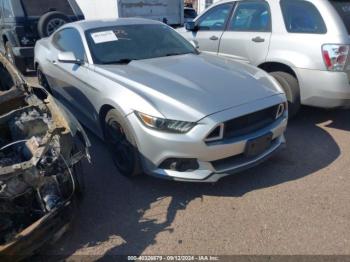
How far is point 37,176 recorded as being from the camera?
88.3 inches

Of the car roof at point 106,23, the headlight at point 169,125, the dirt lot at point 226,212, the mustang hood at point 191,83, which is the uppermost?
the car roof at point 106,23

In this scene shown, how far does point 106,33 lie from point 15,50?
174 inches

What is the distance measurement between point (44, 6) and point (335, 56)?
6.97 m

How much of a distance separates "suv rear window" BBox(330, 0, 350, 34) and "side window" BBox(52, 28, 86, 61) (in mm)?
3237

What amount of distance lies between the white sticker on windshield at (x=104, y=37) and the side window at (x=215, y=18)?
79.9 inches

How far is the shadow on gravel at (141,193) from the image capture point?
273cm

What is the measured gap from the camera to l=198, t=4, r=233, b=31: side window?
17.5 ft

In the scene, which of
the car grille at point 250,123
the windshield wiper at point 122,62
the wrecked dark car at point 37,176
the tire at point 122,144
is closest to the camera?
the wrecked dark car at point 37,176

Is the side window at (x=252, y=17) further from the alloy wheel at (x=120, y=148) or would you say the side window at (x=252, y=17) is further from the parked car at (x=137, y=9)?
the parked car at (x=137, y=9)

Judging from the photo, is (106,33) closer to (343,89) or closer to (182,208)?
(182,208)

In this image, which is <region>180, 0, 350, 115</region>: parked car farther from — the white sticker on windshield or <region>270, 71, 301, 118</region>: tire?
the white sticker on windshield

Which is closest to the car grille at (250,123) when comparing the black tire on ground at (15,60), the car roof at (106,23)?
the car roof at (106,23)

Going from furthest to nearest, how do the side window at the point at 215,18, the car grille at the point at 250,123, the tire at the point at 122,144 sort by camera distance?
1. the side window at the point at 215,18
2. the tire at the point at 122,144
3. the car grille at the point at 250,123

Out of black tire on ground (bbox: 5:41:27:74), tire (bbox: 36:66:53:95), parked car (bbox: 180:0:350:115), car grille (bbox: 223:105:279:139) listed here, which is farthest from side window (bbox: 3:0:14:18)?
car grille (bbox: 223:105:279:139)
